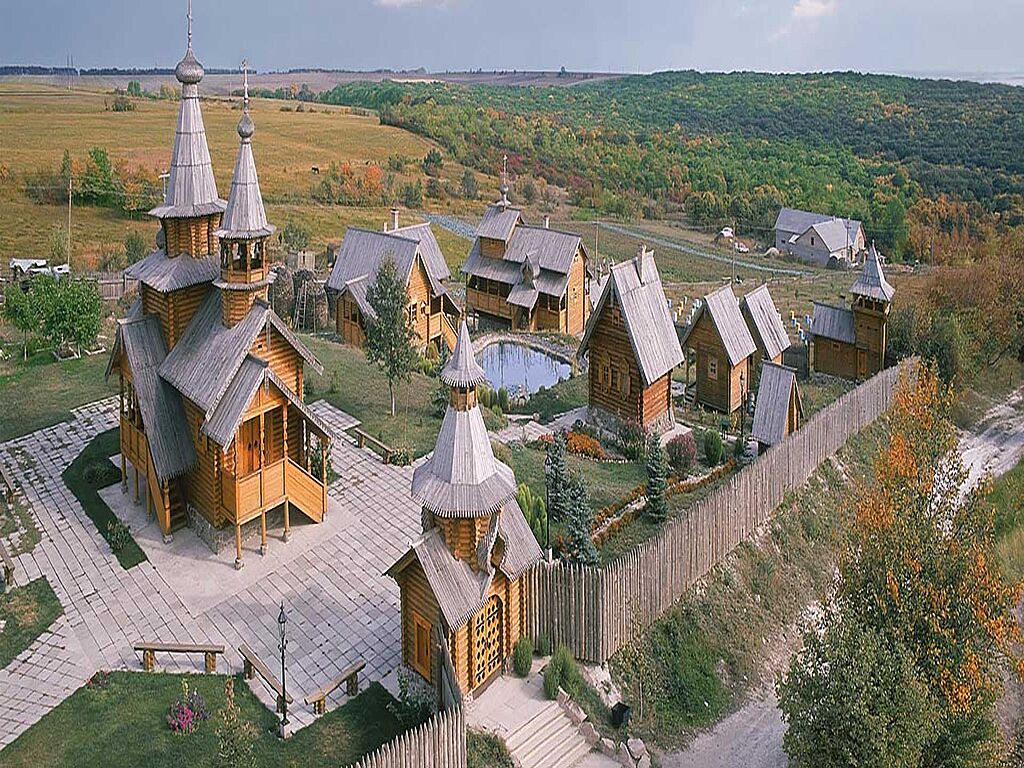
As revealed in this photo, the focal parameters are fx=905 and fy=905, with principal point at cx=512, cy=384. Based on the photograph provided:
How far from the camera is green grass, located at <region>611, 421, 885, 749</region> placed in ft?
55.0

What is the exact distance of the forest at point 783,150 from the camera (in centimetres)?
7431

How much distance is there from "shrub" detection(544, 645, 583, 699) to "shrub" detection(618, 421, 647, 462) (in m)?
10.1

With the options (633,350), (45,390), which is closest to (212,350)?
(633,350)

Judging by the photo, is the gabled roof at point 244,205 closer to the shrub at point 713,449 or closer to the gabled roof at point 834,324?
the shrub at point 713,449

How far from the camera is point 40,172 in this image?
203ft

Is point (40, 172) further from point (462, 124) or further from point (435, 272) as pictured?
point (462, 124)

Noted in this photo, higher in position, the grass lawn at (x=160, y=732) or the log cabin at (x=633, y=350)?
the log cabin at (x=633, y=350)

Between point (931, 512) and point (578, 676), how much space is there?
706 centimetres

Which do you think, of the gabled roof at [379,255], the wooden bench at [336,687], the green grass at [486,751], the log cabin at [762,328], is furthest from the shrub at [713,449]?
the gabled roof at [379,255]

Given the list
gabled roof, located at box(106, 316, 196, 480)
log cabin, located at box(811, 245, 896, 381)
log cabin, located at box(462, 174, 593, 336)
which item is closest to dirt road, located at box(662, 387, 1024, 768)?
gabled roof, located at box(106, 316, 196, 480)

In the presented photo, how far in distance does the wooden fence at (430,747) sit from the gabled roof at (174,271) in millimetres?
11158

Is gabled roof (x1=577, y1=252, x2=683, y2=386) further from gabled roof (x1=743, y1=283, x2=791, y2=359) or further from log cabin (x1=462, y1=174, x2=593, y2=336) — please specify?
log cabin (x1=462, y1=174, x2=593, y2=336)

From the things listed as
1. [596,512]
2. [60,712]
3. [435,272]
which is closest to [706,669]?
[596,512]

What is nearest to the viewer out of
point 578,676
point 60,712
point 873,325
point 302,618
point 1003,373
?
point 60,712
